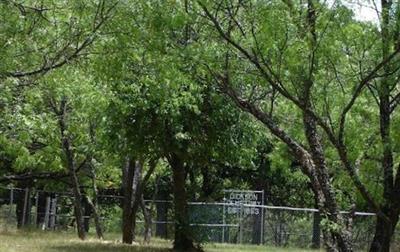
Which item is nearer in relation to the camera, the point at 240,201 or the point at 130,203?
the point at 130,203

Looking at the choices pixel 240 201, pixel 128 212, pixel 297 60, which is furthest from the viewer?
pixel 240 201

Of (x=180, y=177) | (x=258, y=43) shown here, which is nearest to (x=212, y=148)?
(x=180, y=177)

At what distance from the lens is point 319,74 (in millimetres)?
9352

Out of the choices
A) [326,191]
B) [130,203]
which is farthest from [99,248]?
[326,191]

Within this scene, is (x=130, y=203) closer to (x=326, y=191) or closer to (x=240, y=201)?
(x=240, y=201)

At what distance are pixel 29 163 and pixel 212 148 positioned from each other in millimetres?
10414

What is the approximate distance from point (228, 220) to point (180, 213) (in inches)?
308

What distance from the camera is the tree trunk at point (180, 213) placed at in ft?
51.3

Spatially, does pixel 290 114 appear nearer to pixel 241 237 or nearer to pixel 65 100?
pixel 65 100

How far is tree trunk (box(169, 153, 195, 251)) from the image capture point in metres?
15.6

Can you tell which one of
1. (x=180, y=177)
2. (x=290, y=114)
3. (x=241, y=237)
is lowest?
(x=241, y=237)

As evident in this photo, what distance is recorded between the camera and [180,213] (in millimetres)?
15680

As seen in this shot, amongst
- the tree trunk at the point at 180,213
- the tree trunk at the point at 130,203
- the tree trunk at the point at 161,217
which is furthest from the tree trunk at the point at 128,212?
the tree trunk at the point at 161,217

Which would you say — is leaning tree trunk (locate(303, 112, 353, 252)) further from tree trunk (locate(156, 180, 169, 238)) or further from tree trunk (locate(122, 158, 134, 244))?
tree trunk (locate(156, 180, 169, 238))
